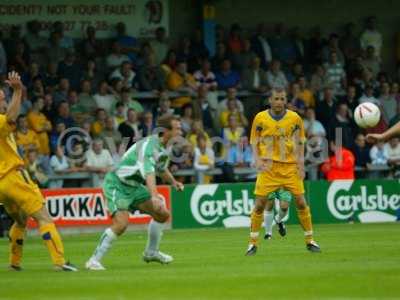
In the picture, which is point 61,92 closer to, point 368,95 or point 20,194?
point 368,95

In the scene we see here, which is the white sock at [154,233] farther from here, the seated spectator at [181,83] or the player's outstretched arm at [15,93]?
the seated spectator at [181,83]

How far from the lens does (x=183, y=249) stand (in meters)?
18.5

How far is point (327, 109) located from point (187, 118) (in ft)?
12.0

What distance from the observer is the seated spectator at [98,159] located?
25.2 metres


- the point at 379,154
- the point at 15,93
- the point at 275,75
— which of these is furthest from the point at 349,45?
the point at 15,93

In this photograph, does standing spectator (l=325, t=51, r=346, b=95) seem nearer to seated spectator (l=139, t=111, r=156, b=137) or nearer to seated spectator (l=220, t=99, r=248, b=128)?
seated spectator (l=220, t=99, r=248, b=128)

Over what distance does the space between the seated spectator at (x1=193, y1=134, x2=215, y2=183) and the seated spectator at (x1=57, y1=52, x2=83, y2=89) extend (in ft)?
9.62

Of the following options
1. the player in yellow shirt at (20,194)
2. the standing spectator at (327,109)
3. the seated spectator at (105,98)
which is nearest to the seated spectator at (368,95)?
the standing spectator at (327,109)

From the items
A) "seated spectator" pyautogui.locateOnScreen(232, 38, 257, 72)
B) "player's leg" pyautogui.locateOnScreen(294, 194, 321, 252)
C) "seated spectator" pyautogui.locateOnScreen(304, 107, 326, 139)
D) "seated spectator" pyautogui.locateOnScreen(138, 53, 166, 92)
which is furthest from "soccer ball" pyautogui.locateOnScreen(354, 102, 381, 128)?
"seated spectator" pyautogui.locateOnScreen(232, 38, 257, 72)

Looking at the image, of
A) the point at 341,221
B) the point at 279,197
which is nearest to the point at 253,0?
the point at 341,221

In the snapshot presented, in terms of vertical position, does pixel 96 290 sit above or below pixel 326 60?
below

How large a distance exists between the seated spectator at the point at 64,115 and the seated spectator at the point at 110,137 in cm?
71

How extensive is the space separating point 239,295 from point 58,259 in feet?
10.7

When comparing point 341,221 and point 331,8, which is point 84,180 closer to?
point 341,221
